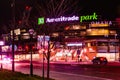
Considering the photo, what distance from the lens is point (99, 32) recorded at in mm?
94188

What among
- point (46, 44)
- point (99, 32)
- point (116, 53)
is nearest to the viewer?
point (46, 44)

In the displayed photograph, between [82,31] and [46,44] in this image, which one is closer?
[46,44]

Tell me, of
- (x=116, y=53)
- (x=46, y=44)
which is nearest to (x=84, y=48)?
(x=116, y=53)

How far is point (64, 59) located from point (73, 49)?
3.98 meters

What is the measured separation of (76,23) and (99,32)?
7778mm

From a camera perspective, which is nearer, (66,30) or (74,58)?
(74,58)

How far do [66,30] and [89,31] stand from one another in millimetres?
6603

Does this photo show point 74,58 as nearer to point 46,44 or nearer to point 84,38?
point 84,38

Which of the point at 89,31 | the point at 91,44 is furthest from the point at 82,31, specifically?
the point at 91,44

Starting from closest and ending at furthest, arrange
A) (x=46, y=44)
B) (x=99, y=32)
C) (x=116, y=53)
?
1. (x=46, y=44)
2. (x=116, y=53)
3. (x=99, y=32)

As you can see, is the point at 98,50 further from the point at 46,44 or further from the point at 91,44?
the point at 46,44

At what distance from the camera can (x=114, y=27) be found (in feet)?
308

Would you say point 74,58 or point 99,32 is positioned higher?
point 99,32

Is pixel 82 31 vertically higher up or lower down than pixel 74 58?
higher up
